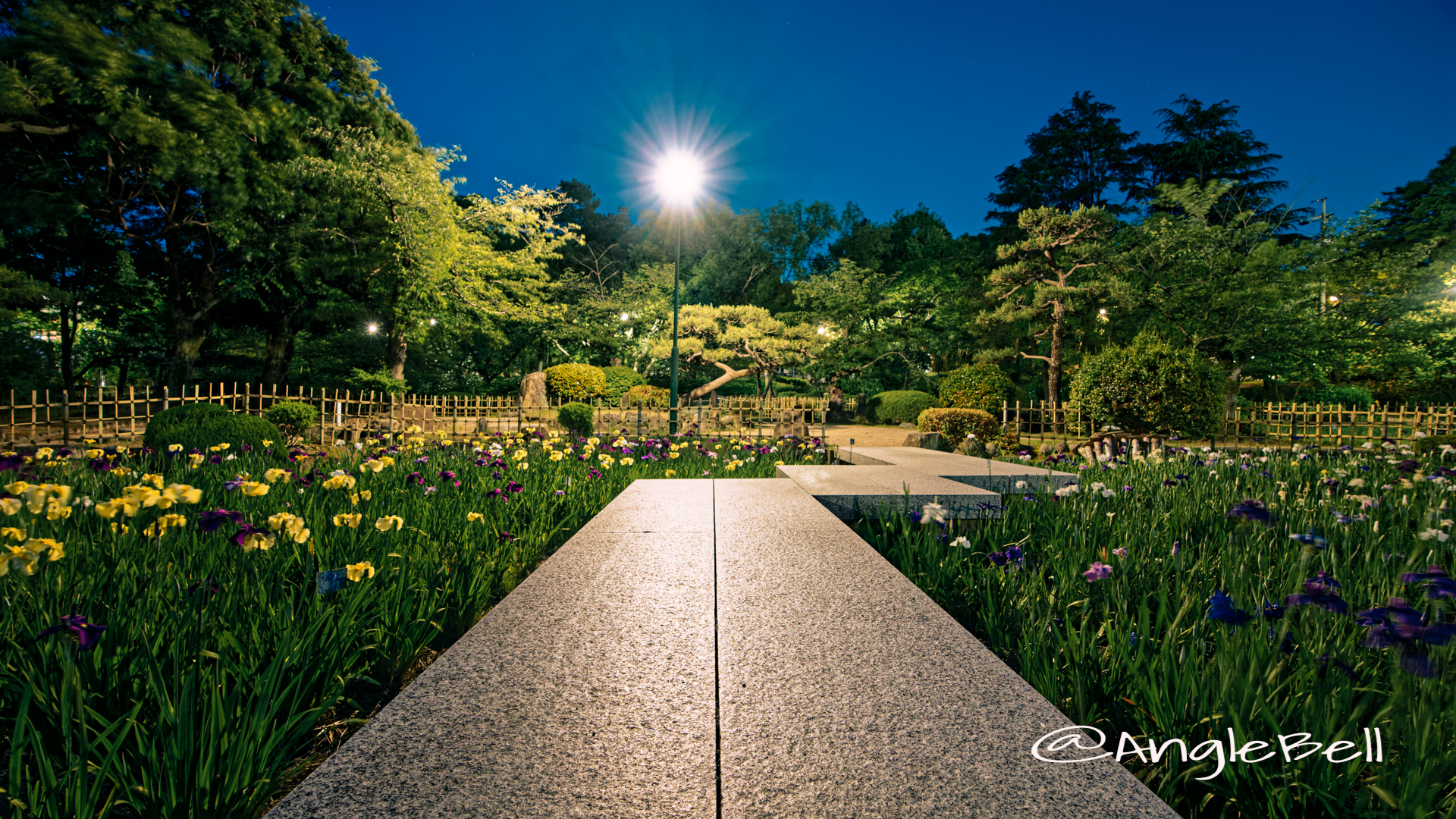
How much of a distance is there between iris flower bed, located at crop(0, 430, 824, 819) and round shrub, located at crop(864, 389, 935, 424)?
19695 mm

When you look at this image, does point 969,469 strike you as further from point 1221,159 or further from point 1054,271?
point 1221,159

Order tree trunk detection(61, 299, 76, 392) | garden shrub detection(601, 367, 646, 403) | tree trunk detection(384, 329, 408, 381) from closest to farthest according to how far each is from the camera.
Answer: tree trunk detection(384, 329, 408, 381), tree trunk detection(61, 299, 76, 392), garden shrub detection(601, 367, 646, 403)

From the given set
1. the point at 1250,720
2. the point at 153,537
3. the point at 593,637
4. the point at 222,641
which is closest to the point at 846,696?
the point at 593,637

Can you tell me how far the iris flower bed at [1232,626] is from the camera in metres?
1.42

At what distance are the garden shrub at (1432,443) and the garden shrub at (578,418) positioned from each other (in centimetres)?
1587

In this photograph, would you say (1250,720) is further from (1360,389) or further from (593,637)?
(1360,389)

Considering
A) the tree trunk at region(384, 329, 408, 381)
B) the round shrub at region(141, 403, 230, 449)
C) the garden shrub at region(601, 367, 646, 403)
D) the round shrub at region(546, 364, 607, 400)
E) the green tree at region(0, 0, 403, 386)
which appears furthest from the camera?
the garden shrub at region(601, 367, 646, 403)

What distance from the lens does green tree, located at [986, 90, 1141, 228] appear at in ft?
98.9

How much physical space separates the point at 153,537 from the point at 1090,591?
4.48 m

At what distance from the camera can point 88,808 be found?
3.80 ft

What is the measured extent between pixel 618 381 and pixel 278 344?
11.9 meters

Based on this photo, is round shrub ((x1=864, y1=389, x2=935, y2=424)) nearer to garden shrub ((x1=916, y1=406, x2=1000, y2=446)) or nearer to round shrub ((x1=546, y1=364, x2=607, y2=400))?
garden shrub ((x1=916, y1=406, x2=1000, y2=446))

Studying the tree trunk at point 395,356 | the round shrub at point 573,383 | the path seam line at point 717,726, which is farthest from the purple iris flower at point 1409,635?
the round shrub at point 573,383

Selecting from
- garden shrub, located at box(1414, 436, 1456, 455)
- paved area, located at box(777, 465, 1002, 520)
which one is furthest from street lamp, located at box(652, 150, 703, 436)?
garden shrub, located at box(1414, 436, 1456, 455)
